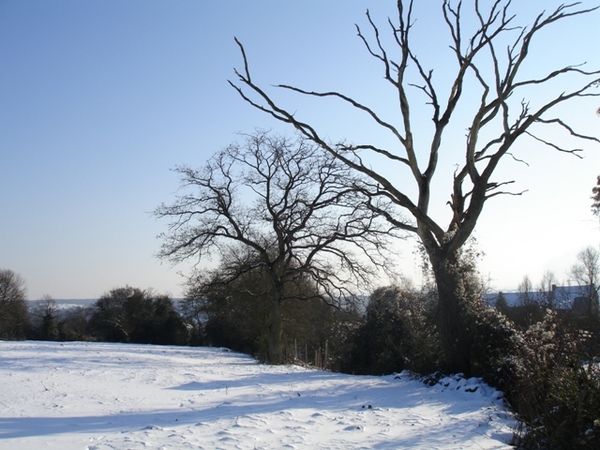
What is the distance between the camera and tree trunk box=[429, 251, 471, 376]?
449 inches

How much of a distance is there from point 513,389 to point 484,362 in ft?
7.34

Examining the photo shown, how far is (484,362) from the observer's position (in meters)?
10.5

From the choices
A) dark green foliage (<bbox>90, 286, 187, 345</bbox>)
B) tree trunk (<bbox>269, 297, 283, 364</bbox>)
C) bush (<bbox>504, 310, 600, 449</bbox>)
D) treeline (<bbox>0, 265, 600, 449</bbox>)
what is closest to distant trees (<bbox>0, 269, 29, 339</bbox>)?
dark green foliage (<bbox>90, 286, 187, 345</bbox>)

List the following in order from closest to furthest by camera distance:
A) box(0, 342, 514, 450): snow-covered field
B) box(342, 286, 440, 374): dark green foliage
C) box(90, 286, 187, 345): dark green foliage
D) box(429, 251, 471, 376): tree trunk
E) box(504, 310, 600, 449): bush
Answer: box(504, 310, 600, 449): bush → box(0, 342, 514, 450): snow-covered field → box(429, 251, 471, 376): tree trunk → box(342, 286, 440, 374): dark green foliage → box(90, 286, 187, 345): dark green foliage

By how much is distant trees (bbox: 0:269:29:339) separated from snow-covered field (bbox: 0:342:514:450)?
39.5 meters

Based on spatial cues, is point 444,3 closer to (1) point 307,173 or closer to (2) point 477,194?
(2) point 477,194

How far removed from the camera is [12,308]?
48.5 meters

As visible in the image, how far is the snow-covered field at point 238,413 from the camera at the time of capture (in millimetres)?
5879

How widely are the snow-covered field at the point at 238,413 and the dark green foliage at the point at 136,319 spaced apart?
106 feet

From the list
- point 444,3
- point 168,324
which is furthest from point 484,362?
point 168,324

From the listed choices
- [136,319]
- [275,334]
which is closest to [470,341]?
[275,334]

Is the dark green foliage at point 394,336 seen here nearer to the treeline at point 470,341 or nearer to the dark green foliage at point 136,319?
the treeline at point 470,341

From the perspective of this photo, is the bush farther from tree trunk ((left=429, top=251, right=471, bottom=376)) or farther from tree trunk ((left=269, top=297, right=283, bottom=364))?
tree trunk ((left=269, top=297, right=283, bottom=364))

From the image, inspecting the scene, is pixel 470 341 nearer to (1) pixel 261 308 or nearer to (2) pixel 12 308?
(1) pixel 261 308
